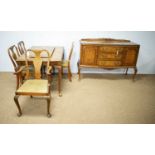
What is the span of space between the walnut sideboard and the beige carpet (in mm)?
442

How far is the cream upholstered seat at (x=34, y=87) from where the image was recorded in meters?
Answer: 1.98

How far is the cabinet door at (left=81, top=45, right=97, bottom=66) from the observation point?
3051mm

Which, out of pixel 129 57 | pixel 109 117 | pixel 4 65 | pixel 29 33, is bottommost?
pixel 109 117

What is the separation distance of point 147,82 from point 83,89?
1641mm

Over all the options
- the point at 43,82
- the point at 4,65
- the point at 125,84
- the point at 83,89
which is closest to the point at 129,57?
the point at 125,84

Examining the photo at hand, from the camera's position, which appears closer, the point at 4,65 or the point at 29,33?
the point at 29,33

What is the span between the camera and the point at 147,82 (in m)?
3.39

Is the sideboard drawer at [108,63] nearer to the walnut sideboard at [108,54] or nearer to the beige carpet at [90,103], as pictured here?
the walnut sideboard at [108,54]

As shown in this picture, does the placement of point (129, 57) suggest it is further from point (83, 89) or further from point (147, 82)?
point (83, 89)

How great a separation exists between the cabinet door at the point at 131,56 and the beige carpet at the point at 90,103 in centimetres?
47

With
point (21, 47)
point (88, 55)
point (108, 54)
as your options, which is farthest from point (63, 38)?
point (108, 54)

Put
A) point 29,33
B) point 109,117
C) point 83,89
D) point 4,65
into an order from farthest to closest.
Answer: point 4,65 < point 29,33 < point 83,89 < point 109,117

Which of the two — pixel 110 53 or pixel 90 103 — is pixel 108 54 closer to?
pixel 110 53

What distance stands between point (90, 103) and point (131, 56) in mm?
1517
